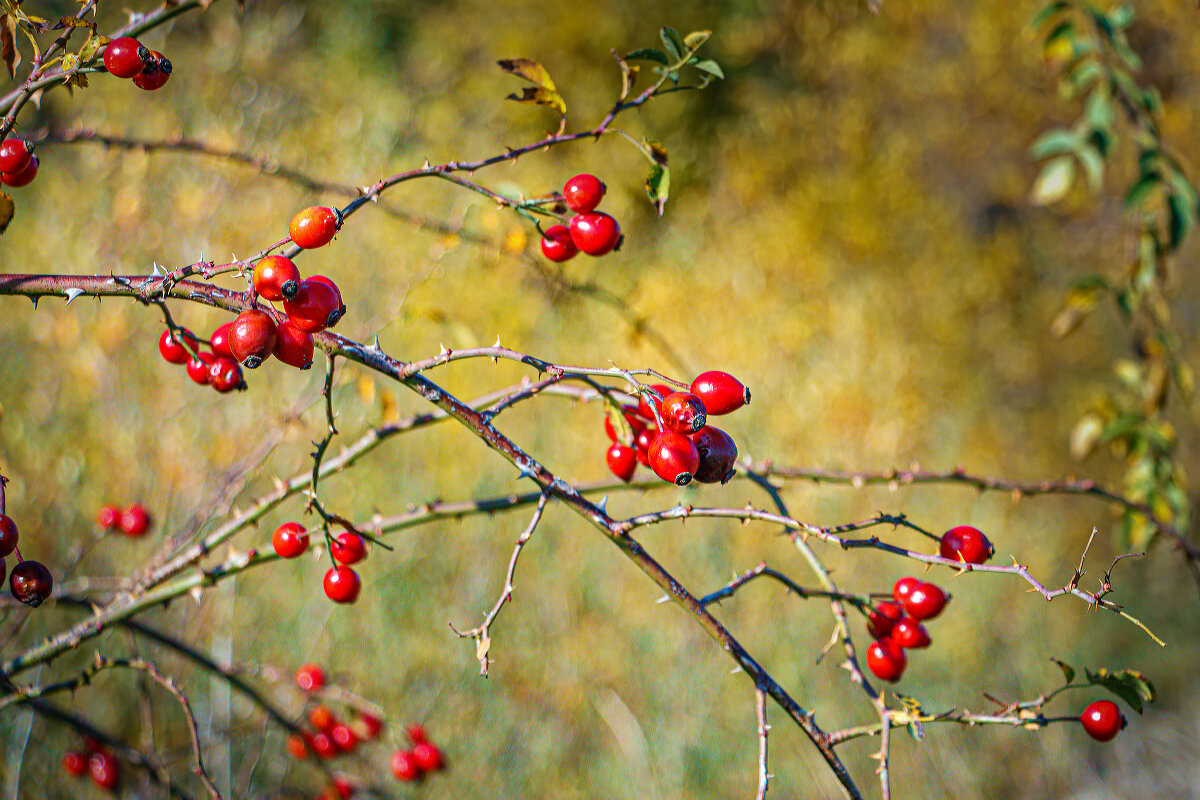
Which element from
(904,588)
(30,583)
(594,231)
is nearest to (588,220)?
(594,231)

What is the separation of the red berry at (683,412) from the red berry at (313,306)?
0.34m

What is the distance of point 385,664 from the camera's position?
2.68 meters

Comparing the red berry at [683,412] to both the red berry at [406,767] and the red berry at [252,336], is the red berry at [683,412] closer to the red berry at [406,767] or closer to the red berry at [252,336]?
the red berry at [252,336]

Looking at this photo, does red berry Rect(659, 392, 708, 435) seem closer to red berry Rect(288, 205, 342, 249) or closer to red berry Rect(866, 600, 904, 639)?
red berry Rect(288, 205, 342, 249)

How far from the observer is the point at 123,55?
89cm

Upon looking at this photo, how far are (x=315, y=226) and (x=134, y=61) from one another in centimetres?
32

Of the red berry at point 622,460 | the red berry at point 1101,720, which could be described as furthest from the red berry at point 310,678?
the red berry at point 1101,720

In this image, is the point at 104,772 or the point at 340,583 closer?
the point at 340,583

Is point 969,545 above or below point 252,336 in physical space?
above

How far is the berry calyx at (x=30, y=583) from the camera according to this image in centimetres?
88

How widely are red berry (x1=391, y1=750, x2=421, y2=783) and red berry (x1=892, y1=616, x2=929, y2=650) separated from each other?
1261mm

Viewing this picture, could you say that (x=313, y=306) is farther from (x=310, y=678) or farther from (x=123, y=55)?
(x=310, y=678)

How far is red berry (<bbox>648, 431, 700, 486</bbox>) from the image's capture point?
2.65 ft

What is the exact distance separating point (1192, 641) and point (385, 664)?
11.1ft
